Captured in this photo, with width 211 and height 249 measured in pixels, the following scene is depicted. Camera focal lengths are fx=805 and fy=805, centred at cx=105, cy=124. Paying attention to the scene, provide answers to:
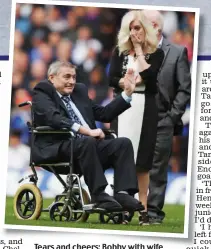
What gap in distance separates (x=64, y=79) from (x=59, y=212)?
101cm

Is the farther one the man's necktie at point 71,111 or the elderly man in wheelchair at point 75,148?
the man's necktie at point 71,111

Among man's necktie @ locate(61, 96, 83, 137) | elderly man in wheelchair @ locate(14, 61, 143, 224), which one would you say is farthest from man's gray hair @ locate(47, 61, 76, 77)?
man's necktie @ locate(61, 96, 83, 137)

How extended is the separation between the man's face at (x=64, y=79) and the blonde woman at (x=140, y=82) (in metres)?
0.30

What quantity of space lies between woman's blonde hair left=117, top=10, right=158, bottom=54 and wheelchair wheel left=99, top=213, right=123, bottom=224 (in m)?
1.23

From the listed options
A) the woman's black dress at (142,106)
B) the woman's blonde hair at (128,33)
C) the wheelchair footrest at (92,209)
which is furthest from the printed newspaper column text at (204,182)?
the wheelchair footrest at (92,209)

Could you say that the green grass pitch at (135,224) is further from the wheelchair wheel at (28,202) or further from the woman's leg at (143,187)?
the woman's leg at (143,187)

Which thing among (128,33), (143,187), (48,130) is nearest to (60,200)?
(48,130)

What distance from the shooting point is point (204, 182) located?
6012 mm

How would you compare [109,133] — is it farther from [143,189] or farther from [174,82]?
[174,82]

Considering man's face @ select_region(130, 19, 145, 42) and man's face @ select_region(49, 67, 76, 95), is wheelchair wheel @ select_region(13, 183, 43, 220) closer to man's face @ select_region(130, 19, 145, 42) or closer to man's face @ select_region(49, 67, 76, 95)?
man's face @ select_region(49, 67, 76, 95)

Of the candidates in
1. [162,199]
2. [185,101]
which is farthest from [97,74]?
[162,199]

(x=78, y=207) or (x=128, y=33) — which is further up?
(x=128, y=33)

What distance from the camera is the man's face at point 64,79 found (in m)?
6.12

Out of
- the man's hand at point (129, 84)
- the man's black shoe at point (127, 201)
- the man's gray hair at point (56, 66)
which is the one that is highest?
the man's gray hair at point (56, 66)
